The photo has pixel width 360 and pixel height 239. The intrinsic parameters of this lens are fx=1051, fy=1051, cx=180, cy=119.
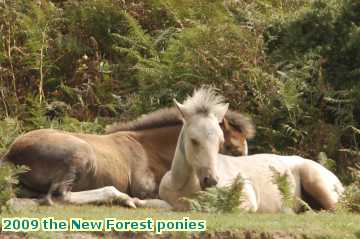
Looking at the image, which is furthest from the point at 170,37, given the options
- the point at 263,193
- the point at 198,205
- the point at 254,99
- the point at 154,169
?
the point at 198,205

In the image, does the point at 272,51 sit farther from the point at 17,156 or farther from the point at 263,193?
the point at 17,156

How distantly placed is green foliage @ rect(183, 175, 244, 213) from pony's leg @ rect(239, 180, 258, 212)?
659 mm

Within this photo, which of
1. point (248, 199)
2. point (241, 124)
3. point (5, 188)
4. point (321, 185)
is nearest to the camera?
point (5, 188)

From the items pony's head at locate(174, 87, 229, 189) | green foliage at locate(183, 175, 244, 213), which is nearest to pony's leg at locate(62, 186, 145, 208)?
pony's head at locate(174, 87, 229, 189)

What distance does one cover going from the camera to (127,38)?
18.0 m

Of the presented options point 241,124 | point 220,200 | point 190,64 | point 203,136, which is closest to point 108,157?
point 241,124

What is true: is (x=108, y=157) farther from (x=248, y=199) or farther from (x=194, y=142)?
(x=248, y=199)

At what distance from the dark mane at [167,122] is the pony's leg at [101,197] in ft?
5.71

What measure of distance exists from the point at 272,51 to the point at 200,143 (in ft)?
19.7

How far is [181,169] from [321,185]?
1932mm

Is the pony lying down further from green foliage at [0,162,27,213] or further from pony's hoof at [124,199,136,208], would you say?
green foliage at [0,162,27,213]

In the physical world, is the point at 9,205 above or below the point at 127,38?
below

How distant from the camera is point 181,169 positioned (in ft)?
40.5

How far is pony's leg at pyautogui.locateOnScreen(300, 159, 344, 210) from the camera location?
1303cm
